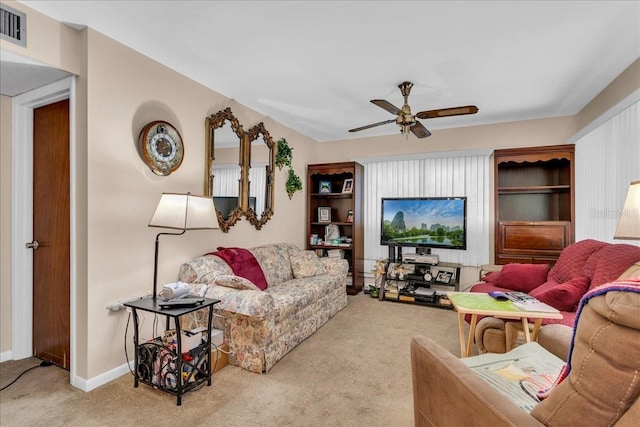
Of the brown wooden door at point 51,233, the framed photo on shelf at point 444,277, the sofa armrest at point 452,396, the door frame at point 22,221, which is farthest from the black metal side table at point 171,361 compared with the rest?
the framed photo on shelf at point 444,277

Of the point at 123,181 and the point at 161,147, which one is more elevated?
the point at 161,147

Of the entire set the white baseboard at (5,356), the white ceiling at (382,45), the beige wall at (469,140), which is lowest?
the white baseboard at (5,356)

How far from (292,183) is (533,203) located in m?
3.41

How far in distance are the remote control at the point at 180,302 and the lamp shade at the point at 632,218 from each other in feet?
8.78

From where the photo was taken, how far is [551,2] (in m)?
1.97

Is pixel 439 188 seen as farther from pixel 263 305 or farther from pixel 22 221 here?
pixel 22 221

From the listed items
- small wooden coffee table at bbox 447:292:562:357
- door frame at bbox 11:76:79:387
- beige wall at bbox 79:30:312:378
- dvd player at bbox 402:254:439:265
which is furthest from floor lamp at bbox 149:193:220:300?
dvd player at bbox 402:254:439:265

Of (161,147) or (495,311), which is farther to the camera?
(161,147)

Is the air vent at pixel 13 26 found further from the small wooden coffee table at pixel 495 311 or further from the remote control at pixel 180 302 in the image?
the small wooden coffee table at pixel 495 311

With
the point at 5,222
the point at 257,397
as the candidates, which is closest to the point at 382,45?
the point at 257,397

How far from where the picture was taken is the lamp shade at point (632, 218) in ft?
5.62

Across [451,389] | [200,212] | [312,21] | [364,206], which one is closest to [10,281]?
[200,212]

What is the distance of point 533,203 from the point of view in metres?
4.41

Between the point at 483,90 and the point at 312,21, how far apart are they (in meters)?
2.12
